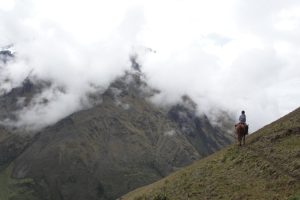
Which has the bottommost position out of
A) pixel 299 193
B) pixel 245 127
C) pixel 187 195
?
pixel 299 193

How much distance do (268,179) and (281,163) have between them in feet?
10.3

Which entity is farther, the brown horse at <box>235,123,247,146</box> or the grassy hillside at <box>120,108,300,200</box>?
the brown horse at <box>235,123,247,146</box>

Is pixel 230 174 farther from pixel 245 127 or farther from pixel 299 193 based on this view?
pixel 299 193

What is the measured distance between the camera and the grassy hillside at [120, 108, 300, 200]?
4788 centimetres

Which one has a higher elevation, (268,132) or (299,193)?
(268,132)

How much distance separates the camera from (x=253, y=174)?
5278 cm

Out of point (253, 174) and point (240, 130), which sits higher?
point (240, 130)

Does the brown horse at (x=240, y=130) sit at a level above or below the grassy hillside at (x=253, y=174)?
above

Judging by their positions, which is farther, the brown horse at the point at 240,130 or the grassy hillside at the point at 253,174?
the brown horse at the point at 240,130

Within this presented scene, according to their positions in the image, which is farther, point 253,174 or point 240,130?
point 240,130

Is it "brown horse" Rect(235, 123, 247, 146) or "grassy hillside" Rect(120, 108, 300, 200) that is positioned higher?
"brown horse" Rect(235, 123, 247, 146)

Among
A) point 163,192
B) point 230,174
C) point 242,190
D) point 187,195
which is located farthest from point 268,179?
point 163,192

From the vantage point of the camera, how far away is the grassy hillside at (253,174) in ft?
157

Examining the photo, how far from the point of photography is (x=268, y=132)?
66.3 meters
